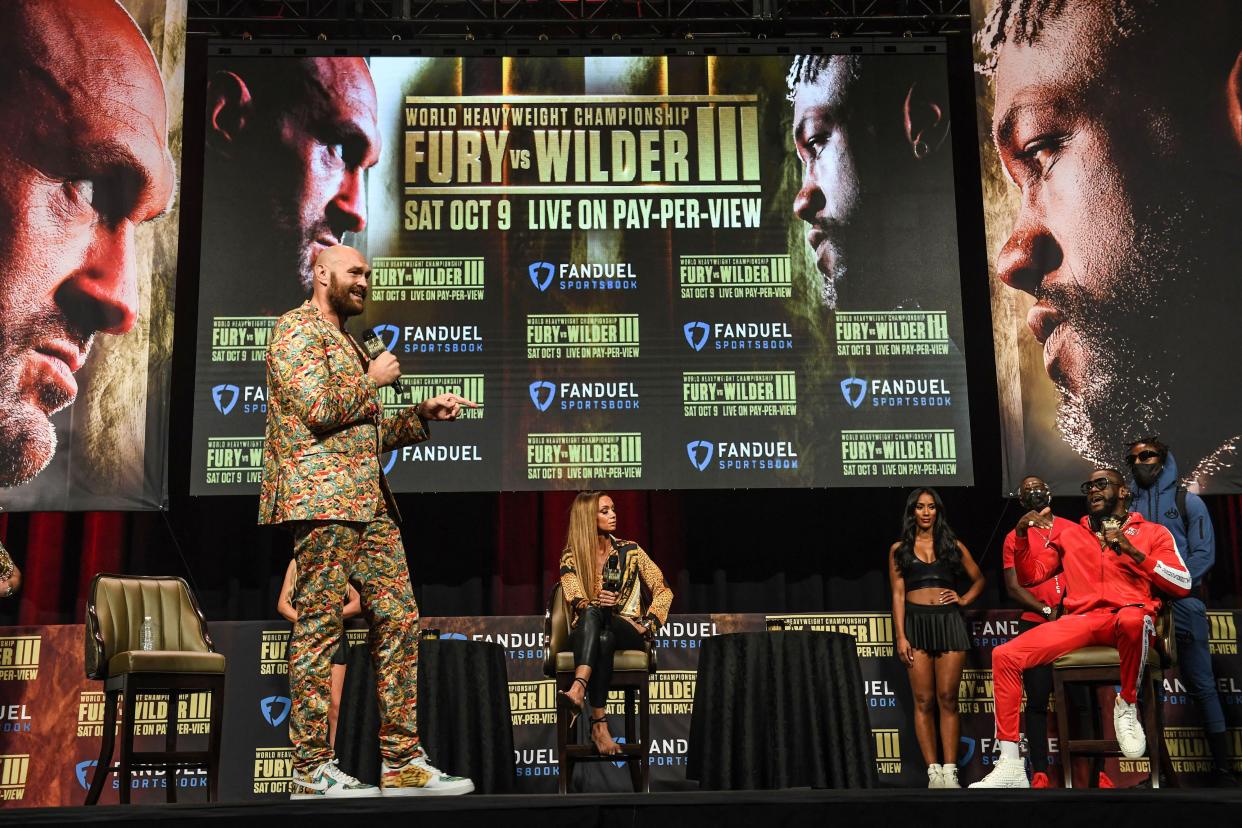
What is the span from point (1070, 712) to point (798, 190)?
10.1 ft

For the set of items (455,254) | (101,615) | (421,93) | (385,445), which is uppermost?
(421,93)

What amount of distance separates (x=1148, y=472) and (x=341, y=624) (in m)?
4.31

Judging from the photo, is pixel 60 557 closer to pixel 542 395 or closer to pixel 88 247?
pixel 88 247

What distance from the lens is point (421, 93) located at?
6930mm

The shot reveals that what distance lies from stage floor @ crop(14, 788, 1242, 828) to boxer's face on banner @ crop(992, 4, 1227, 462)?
405 centimetres

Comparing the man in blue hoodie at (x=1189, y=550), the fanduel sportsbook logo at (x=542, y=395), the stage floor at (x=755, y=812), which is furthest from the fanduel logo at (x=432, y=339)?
A: the stage floor at (x=755, y=812)

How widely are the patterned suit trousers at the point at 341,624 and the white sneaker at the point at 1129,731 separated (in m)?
2.80

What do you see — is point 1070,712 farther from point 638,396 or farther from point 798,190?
point 798,190

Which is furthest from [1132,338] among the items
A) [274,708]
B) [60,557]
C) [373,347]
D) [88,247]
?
[60,557]

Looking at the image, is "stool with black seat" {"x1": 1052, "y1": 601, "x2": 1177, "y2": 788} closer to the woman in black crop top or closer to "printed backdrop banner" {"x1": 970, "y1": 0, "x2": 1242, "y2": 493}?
the woman in black crop top

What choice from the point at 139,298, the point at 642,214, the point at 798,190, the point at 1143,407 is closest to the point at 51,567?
the point at 139,298

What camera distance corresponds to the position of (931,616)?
243 inches

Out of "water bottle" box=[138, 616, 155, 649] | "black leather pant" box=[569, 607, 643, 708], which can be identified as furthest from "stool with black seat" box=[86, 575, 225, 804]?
"black leather pant" box=[569, 607, 643, 708]

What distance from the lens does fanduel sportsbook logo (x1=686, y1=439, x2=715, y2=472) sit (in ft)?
A: 21.6
